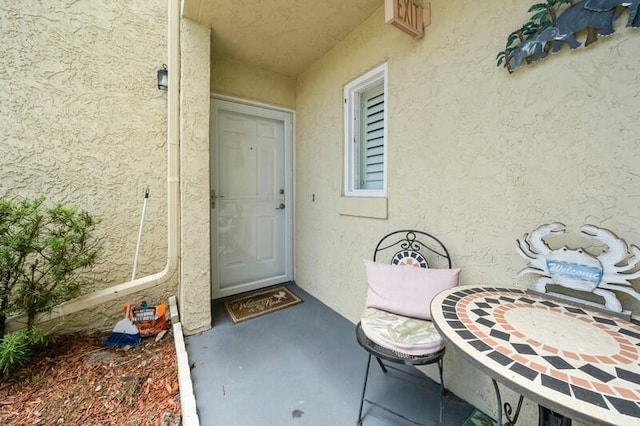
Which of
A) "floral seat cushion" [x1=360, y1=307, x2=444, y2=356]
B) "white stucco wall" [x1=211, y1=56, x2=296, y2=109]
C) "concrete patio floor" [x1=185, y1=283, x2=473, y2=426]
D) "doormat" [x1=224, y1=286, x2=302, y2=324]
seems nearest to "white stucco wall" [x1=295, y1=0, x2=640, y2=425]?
"concrete patio floor" [x1=185, y1=283, x2=473, y2=426]

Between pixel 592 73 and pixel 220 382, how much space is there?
9.01ft

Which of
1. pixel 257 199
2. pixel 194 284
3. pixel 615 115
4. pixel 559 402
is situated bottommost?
pixel 194 284

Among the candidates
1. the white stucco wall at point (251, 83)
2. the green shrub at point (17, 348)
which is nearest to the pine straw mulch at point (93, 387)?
the green shrub at point (17, 348)

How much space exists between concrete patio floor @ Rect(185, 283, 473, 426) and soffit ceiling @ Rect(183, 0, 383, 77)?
9.54 feet

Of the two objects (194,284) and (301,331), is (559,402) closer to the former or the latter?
(301,331)

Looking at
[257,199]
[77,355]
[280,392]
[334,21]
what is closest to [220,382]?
[280,392]

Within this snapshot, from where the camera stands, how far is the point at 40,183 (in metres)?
2.08

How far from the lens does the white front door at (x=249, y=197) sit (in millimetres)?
3027

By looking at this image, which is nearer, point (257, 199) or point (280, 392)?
point (280, 392)

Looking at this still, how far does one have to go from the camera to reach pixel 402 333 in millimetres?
1352

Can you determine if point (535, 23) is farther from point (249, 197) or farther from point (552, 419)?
point (249, 197)

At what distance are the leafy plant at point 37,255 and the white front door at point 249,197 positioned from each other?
4.02 ft

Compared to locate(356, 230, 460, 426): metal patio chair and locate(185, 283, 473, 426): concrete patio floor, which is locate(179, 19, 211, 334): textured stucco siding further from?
locate(356, 230, 460, 426): metal patio chair

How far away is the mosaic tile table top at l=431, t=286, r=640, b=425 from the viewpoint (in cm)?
59
